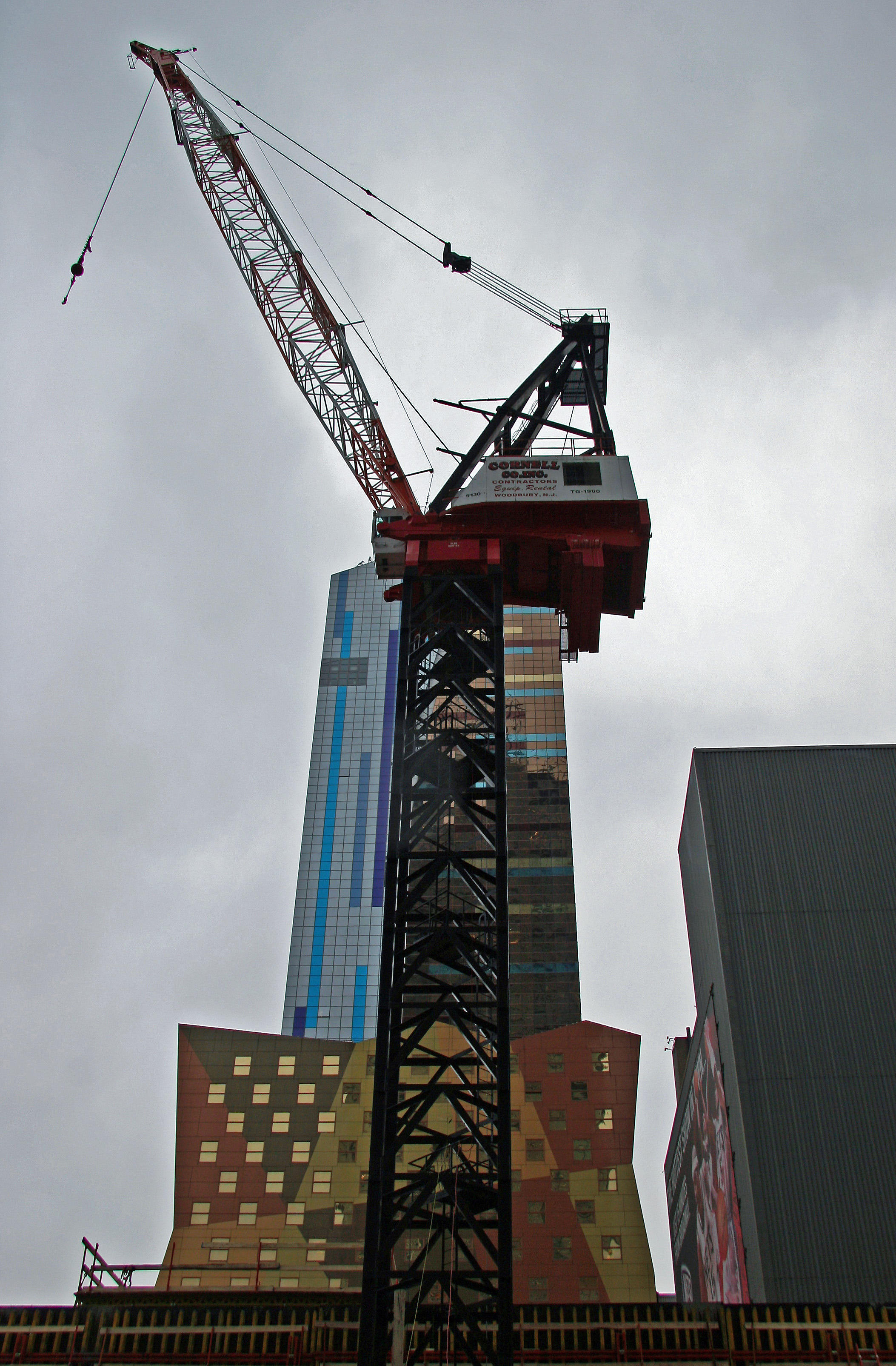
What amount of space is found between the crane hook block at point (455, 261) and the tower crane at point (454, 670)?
0.33 ft

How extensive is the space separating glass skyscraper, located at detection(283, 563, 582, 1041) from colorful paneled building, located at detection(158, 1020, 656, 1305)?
3899 cm

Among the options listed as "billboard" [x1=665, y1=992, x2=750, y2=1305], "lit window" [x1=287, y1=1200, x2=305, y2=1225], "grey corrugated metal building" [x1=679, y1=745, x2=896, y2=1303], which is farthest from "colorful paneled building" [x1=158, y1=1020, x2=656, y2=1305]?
"grey corrugated metal building" [x1=679, y1=745, x2=896, y2=1303]

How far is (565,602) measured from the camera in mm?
37375

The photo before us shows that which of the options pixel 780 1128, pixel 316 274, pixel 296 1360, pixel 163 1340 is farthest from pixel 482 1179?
pixel 316 274

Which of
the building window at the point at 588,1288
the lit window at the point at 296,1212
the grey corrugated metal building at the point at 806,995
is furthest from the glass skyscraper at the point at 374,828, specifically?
the building window at the point at 588,1288

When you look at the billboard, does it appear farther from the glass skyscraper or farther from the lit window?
the glass skyscraper

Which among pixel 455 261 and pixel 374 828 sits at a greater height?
pixel 374 828

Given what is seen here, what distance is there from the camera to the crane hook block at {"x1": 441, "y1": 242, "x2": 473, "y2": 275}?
43688 millimetres

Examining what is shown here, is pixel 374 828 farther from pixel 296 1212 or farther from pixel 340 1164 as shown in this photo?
pixel 296 1212

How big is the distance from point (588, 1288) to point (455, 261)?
42760mm

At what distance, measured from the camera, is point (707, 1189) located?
51.9 m

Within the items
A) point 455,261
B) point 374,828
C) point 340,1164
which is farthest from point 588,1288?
point 374,828

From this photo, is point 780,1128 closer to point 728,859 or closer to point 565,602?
point 728,859

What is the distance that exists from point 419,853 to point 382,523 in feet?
41.5
